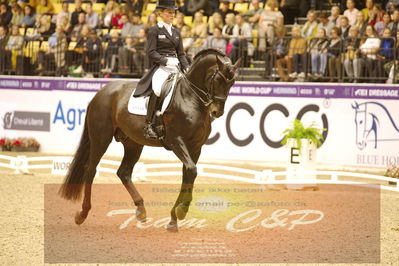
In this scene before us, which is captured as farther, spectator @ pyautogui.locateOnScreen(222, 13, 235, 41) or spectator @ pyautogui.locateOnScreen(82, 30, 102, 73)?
spectator @ pyautogui.locateOnScreen(82, 30, 102, 73)

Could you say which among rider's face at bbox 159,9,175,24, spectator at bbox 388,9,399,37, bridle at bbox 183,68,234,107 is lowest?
bridle at bbox 183,68,234,107

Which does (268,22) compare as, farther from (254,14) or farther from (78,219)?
(78,219)

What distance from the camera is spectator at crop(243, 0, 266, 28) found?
699 inches

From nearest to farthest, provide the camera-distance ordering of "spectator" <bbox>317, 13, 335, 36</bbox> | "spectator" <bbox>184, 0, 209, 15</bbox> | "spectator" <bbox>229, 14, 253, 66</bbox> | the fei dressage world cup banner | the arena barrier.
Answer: the arena barrier
the fei dressage world cup banner
"spectator" <bbox>317, 13, 335, 36</bbox>
"spectator" <bbox>229, 14, 253, 66</bbox>
"spectator" <bbox>184, 0, 209, 15</bbox>

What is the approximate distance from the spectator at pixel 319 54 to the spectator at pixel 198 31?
2.64m

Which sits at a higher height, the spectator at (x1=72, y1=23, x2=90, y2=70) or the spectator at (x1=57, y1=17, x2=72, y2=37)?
the spectator at (x1=57, y1=17, x2=72, y2=37)

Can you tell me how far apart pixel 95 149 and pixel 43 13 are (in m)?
13.3

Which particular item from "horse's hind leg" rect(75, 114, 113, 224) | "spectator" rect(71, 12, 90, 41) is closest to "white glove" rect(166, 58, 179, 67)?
"horse's hind leg" rect(75, 114, 113, 224)

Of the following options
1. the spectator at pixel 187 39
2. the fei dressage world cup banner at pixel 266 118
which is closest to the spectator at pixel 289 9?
the spectator at pixel 187 39

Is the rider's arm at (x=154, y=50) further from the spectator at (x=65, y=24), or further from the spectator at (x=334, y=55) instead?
the spectator at (x=65, y=24)

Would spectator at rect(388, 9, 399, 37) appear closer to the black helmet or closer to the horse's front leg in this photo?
the black helmet

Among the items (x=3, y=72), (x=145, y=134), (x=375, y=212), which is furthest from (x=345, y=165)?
(x=3, y=72)

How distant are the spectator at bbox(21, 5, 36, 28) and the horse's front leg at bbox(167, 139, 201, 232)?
1430 cm

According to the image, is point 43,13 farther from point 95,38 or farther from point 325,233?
point 325,233
